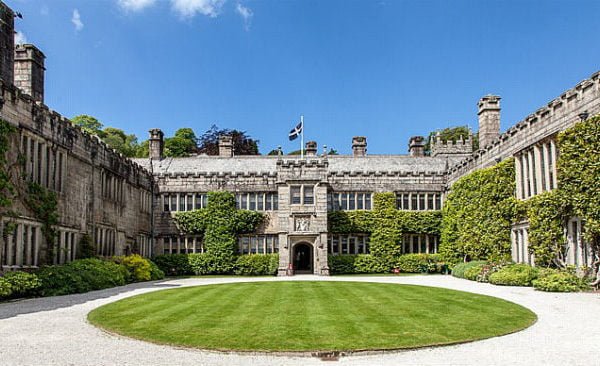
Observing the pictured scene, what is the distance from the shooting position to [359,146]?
147 feet

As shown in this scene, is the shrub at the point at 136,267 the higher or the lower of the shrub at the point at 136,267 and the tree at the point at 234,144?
the lower

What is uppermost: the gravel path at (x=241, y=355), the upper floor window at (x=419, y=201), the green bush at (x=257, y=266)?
the upper floor window at (x=419, y=201)

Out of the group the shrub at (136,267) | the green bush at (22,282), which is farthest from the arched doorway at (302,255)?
the green bush at (22,282)

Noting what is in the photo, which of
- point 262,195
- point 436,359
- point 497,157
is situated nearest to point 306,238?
point 262,195

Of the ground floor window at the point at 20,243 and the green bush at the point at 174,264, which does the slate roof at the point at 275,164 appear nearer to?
the green bush at the point at 174,264

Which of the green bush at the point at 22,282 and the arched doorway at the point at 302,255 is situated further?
the arched doorway at the point at 302,255

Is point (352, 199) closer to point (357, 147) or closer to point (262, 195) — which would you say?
point (262, 195)

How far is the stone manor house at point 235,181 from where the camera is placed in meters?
20.0

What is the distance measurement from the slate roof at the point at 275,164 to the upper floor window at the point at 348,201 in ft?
11.1

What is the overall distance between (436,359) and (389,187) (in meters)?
28.5

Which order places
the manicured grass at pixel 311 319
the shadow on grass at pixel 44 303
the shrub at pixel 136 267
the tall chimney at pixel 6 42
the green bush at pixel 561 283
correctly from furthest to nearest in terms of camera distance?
1. the shrub at pixel 136 267
2. the tall chimney at pixel 6 42
3. the green bush at pixel 561 283
4. the shadow on grass at pixel 44 303
5. the manicured grass at pixel 311 319

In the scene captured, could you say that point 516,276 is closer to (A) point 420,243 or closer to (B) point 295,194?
(A) point 420,243

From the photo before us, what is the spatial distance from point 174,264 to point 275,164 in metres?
11.2

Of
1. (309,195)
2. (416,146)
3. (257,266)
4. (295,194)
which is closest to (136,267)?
(257,266)
